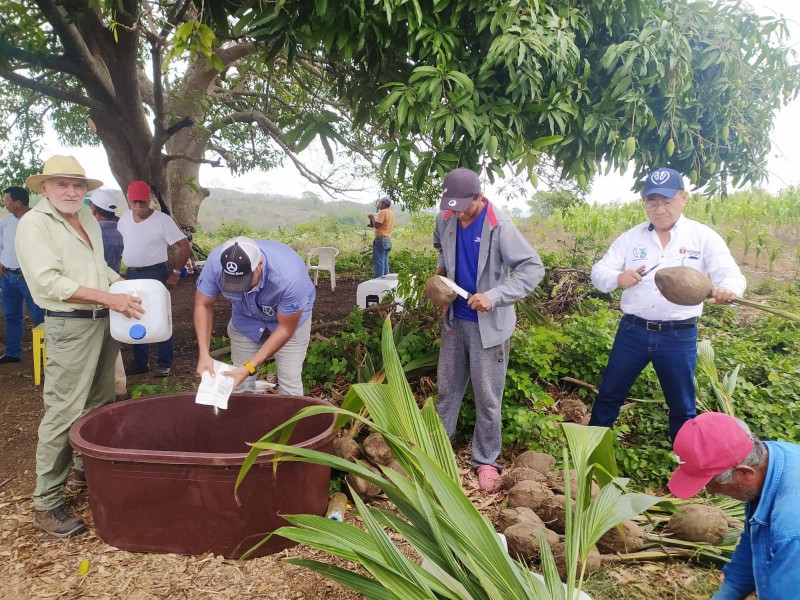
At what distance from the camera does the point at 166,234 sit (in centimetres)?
457

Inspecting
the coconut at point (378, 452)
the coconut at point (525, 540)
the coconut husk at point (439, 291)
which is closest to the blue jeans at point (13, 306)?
the coconut at point (378, 452)

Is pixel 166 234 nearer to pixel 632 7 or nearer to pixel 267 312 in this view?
pixel 267 312

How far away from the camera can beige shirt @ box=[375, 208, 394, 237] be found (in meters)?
9.05

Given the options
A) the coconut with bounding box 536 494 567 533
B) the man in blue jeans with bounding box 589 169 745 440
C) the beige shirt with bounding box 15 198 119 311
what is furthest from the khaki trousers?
the man in blue jeans with bounding box 589 169 745 440

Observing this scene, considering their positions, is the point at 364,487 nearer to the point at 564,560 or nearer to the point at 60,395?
the point at 564,560

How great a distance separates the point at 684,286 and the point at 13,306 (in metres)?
5.65

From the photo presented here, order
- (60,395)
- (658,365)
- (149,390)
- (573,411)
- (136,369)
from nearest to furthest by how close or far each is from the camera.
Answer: (60,395) → (658,365) → (573,411) → (149,390) → (136,369)

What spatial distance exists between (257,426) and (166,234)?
7.81 feet

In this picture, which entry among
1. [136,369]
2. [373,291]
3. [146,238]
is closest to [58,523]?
[136,369]

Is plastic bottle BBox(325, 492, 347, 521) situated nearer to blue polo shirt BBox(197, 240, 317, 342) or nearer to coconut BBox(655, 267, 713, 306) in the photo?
blue polo shirt BBox(197, 240, 317, 342)

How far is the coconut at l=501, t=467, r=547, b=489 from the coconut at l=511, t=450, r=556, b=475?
0.16 feet

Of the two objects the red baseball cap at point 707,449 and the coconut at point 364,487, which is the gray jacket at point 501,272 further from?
the red baseball cap at point 707,449

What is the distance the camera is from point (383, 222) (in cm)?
905

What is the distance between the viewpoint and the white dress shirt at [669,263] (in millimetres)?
2742
